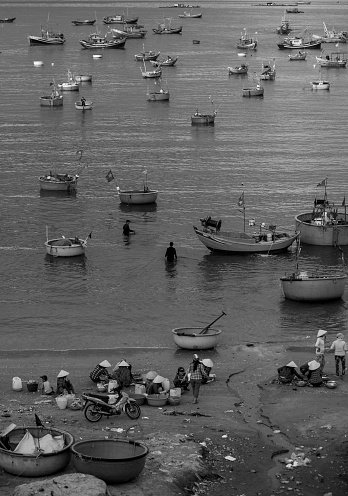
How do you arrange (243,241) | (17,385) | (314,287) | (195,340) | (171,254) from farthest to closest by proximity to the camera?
(243,241) → (171,254) → (314,287) → (195,340) → (17,385)

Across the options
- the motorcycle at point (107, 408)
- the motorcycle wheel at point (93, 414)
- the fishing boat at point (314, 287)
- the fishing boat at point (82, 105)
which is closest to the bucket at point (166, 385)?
the motorcycle at point (107, 408)

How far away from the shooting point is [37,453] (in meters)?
26.3

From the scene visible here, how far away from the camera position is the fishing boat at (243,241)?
2287 inches

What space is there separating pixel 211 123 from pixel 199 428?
8137cm

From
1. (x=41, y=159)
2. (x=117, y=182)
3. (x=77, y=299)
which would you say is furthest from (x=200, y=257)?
(x=41, y=159)

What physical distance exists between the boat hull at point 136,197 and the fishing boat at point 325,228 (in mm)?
13501

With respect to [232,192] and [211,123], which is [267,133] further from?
[232,192]

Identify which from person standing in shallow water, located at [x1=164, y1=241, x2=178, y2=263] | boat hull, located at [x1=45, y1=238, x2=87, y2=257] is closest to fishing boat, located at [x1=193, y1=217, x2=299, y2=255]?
person standing in shallow water, located at [x1=164, y1=241, x2=178, y2=263]

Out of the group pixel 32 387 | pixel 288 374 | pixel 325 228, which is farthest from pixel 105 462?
pixel 325 228

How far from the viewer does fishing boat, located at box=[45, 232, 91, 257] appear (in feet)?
191

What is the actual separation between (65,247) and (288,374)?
25390mm

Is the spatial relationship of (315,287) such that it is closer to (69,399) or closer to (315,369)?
(315,369)

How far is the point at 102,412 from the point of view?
30.7m

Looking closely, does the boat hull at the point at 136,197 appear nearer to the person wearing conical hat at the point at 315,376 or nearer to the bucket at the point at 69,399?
the person wearing conical hat at the point at 315,376
